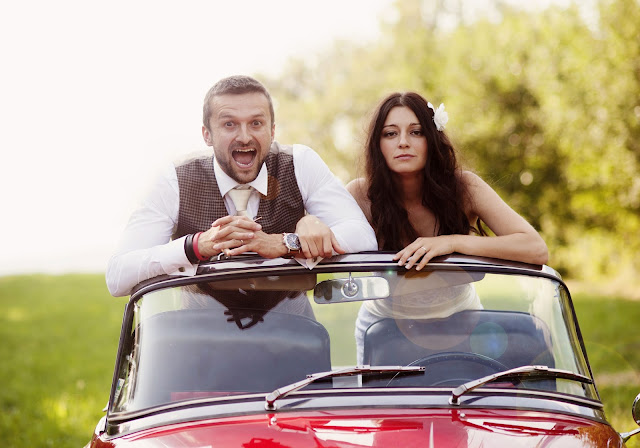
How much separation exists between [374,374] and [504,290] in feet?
2.56

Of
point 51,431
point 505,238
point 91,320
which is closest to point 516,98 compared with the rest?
point 91,320

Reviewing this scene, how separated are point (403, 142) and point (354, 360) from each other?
1.51 m

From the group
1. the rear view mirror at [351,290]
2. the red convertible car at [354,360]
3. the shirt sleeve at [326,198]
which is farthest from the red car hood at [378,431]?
the shirt sleeve at [326,198]

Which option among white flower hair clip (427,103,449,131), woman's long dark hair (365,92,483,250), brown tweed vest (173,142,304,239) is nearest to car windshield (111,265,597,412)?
brown tweed vest (173,142,304,239)

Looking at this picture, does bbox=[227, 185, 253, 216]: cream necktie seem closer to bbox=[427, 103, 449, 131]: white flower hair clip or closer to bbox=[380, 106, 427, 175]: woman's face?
bbox=[380, 106, 427, 175]: woman's face

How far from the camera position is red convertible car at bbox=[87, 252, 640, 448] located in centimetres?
247

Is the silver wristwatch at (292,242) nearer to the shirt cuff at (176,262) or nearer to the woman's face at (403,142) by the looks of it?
the shirt cuff at (176,262)

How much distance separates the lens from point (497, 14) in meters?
24.9

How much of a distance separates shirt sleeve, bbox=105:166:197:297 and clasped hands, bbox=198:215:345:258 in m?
0.12

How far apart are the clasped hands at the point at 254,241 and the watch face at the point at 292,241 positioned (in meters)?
0.02

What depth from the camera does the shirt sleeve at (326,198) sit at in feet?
11.1

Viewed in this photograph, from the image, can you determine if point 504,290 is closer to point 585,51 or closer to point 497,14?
point 585,51

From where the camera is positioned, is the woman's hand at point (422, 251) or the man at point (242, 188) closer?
the woman's hand at point (422, 251)

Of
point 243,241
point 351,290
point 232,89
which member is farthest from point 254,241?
point 232,89
